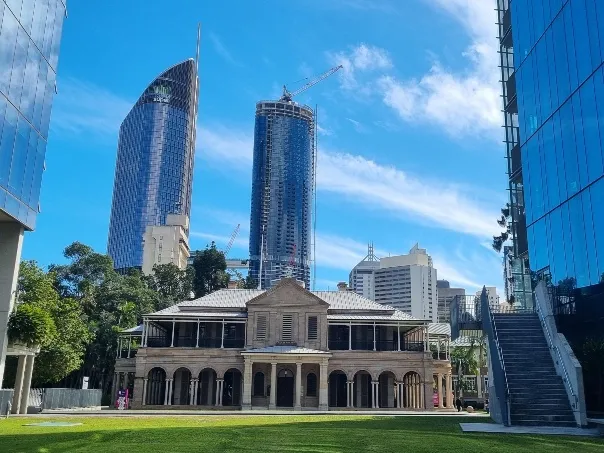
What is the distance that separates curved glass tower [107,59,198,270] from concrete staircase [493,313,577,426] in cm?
16005

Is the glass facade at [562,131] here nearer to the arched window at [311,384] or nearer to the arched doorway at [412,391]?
the arched doorway at [412,391]

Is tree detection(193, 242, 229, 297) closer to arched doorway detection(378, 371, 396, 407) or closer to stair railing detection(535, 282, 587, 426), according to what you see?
arched doorway detection(378, 371, 396, 407)

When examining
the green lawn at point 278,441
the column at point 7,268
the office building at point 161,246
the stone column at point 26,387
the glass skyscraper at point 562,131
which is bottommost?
the green lawn at point 278,441

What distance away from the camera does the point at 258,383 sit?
5012cm

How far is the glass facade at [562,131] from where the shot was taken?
25.6 metres

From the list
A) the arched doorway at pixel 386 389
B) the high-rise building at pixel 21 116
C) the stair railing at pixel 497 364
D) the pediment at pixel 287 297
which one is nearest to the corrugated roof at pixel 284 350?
the pediment at pixel 287 297

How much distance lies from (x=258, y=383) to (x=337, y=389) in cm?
660

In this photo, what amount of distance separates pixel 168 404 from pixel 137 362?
13.0 ft

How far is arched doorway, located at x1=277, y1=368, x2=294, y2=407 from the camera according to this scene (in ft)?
164

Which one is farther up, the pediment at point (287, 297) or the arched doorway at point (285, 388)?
the pediment at point (287, 297)

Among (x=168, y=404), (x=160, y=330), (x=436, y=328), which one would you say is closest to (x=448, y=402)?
(x=436, y=328)

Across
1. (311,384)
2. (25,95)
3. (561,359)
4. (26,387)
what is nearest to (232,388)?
(311,384)

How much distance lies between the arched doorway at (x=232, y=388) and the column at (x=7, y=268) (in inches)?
885

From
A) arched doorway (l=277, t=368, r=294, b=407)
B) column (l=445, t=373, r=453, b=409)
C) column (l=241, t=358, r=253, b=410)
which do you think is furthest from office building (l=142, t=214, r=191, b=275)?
column (l=445, t=373, r=453, b=409)
